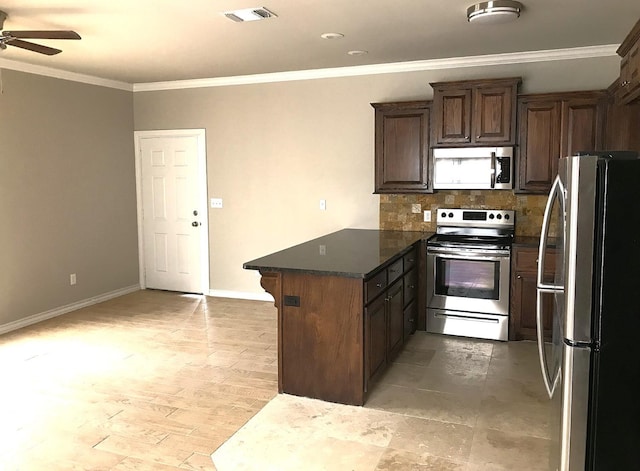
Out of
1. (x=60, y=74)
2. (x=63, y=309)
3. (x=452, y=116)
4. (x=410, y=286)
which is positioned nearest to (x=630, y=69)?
(x=452, y=116)

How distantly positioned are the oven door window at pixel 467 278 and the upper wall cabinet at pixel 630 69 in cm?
169

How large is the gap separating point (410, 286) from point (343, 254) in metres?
1.02

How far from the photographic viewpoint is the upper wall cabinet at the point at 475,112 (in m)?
4.85

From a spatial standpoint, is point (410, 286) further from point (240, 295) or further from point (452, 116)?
point (240, 295)

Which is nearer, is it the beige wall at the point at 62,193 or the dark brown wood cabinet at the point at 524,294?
the dark brown wood cabinet at the point at 524,294

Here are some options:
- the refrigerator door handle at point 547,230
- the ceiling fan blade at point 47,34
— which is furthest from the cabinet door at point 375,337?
the ceiling fan blade at point 47,34

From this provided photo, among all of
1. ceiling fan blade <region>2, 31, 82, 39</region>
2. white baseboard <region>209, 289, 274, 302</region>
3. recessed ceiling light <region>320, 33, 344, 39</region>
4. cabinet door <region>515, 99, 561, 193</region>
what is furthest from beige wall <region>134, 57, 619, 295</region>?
ceiling fan blade <region>2, 31, 82, 39</region>

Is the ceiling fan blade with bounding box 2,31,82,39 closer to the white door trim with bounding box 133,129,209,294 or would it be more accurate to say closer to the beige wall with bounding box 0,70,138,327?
the beige wall with bounding box 0,70,138,327

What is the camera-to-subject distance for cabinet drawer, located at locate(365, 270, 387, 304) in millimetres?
3588

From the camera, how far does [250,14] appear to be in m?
3.77

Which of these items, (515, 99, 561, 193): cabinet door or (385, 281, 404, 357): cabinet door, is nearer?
(385, 281, 404, 357): cabinet door

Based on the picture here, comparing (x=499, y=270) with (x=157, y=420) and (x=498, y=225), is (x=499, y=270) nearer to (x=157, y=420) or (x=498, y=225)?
(x=498, y=225)

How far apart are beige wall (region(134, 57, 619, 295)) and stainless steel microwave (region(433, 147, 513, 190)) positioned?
32.1 inches

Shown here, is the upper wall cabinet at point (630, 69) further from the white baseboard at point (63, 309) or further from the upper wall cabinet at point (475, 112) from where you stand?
the white baseboard at point (63, 309)
